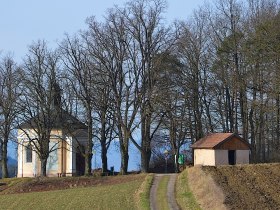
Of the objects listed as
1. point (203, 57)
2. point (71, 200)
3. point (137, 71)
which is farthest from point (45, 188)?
point (203, 57)

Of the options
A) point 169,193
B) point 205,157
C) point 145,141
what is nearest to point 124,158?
point 145,141

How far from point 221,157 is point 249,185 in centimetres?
1446

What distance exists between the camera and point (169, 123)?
56250 mm

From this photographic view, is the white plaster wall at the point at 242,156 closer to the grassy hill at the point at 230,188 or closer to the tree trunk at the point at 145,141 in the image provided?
the grassy hill at the point at 230,188

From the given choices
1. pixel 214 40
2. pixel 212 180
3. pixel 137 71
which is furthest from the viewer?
pixel 214 40

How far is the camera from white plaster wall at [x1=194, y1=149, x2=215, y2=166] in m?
45.8

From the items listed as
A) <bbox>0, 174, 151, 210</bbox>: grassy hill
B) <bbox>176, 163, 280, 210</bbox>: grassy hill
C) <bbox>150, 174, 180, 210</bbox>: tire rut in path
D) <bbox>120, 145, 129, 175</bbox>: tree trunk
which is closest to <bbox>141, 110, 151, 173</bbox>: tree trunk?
<bbox>120, 145, 129, 175</bbox>: tree trunk

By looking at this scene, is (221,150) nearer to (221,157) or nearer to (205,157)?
(221,157)

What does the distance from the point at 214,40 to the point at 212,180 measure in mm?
28450

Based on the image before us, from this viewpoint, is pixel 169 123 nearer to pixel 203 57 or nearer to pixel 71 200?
pixel 203 57

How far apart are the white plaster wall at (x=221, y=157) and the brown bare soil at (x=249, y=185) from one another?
7.69m

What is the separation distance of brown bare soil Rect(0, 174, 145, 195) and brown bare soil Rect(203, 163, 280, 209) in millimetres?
9685

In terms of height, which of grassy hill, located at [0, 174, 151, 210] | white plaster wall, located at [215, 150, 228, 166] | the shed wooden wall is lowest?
grassy hill, located at [0, 174, 151, 210]

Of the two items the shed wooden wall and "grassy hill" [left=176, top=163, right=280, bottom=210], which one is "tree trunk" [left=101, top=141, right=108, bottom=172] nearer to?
the shed wooden wall
